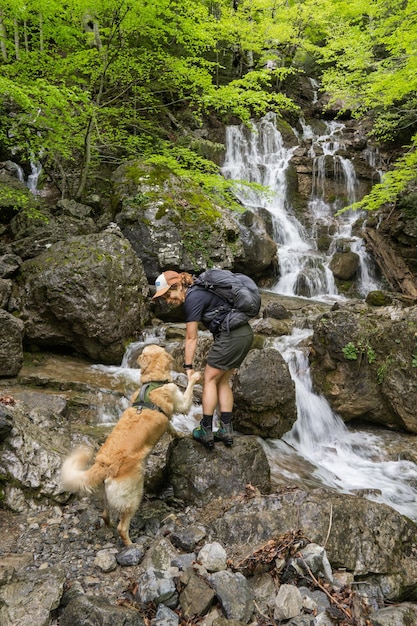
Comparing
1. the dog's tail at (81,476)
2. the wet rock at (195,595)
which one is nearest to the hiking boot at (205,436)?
the dog's tail at (81,476)

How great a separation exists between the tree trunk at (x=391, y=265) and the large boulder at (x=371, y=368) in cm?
674

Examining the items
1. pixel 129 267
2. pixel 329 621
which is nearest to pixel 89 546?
pixel 329 621

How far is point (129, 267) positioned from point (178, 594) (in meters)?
6.48

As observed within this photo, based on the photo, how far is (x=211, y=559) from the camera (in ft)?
8.95

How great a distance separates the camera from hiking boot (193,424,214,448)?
392 centimetres

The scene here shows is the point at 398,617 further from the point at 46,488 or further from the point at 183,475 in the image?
the point at 46,488

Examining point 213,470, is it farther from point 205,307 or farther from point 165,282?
point 165,282

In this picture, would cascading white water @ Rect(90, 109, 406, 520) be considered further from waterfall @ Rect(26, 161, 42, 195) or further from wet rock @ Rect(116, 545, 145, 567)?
waterfall @ Rect(26, 161, 42, 195)

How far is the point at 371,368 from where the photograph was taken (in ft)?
23.6

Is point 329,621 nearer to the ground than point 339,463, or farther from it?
farther from it

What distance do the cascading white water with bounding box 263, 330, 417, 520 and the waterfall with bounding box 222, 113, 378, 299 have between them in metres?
6.75

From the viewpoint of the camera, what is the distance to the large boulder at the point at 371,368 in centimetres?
690

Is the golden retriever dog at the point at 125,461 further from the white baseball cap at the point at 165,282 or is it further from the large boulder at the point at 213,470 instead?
the white baseball cap at the point at 165,282

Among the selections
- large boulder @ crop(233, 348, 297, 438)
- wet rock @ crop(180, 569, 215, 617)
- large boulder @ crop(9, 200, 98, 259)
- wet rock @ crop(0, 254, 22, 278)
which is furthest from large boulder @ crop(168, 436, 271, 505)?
large boulder @ crop(9, 200, 98, 259)
